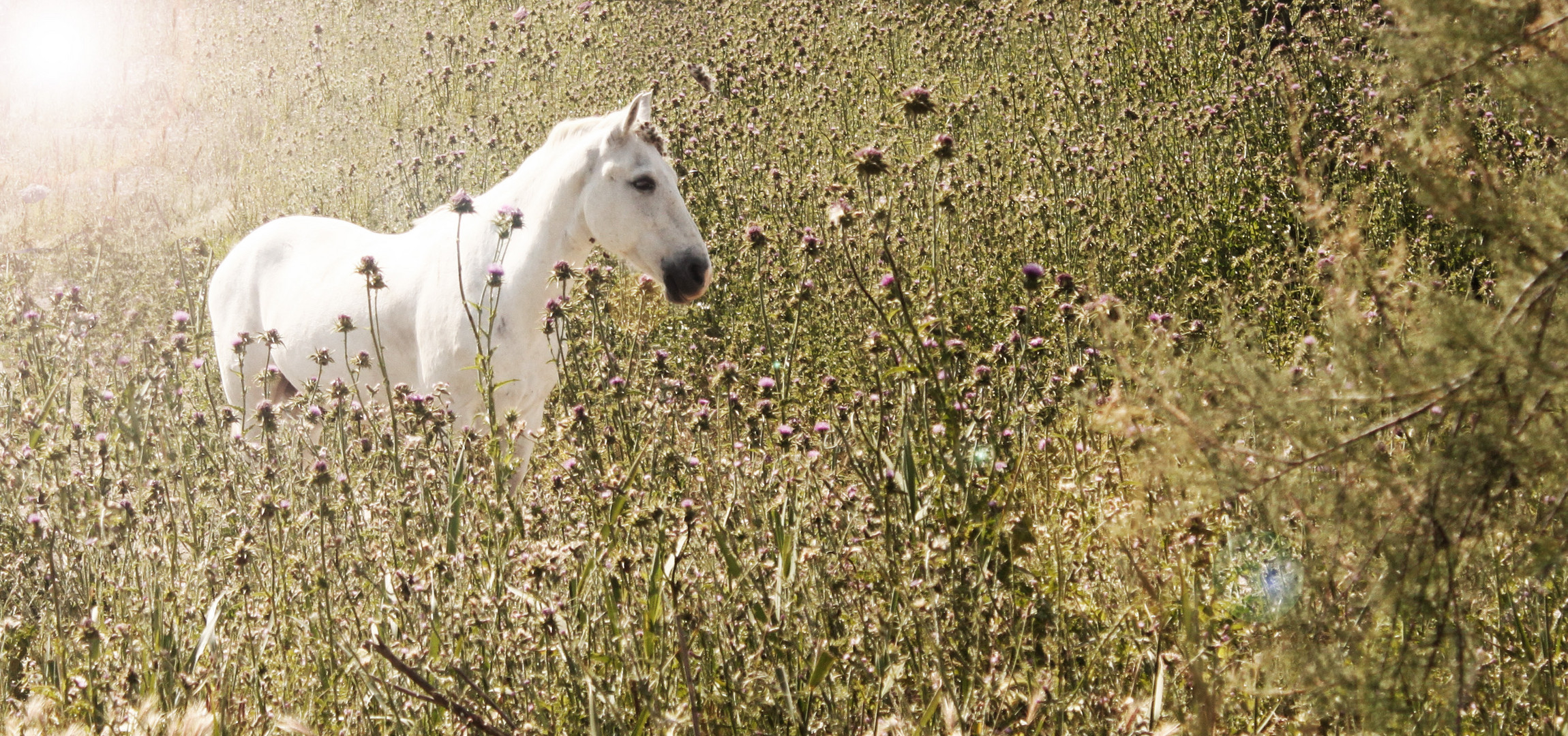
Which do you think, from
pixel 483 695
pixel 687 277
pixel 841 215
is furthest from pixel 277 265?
pixel 483 695

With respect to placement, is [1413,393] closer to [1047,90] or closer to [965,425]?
[965,425]

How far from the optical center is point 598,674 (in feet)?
8.09

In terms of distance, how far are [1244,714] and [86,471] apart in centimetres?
362

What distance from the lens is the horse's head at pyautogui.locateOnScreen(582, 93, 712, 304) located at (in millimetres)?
4695

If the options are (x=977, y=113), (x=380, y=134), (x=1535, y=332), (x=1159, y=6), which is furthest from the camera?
(x=380, y=134)

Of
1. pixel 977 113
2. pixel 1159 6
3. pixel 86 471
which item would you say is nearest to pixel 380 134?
pixel 977 113

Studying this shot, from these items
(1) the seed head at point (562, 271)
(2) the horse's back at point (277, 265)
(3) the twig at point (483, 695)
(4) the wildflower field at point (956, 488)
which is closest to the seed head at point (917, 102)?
(4) the wildflower field at point (956, 488)

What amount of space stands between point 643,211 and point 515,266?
0.69 meters

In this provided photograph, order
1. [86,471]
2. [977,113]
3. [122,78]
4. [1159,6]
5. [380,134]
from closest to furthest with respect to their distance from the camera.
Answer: [86,471] → [977,113] → [1159,6] → [380,134] → [122,78]

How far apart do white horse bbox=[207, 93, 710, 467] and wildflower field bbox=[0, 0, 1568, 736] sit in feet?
0.70

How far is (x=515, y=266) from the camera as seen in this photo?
5027 mm

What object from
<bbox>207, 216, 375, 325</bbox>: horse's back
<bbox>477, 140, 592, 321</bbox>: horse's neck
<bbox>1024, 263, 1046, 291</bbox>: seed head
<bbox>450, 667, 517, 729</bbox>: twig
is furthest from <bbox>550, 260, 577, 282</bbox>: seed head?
<bbox>207, 216, 375, 325</bbox>: horse's back

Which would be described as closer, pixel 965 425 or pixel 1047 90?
pixel 965 425

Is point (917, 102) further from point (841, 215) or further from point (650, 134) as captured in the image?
point (650, 134)
